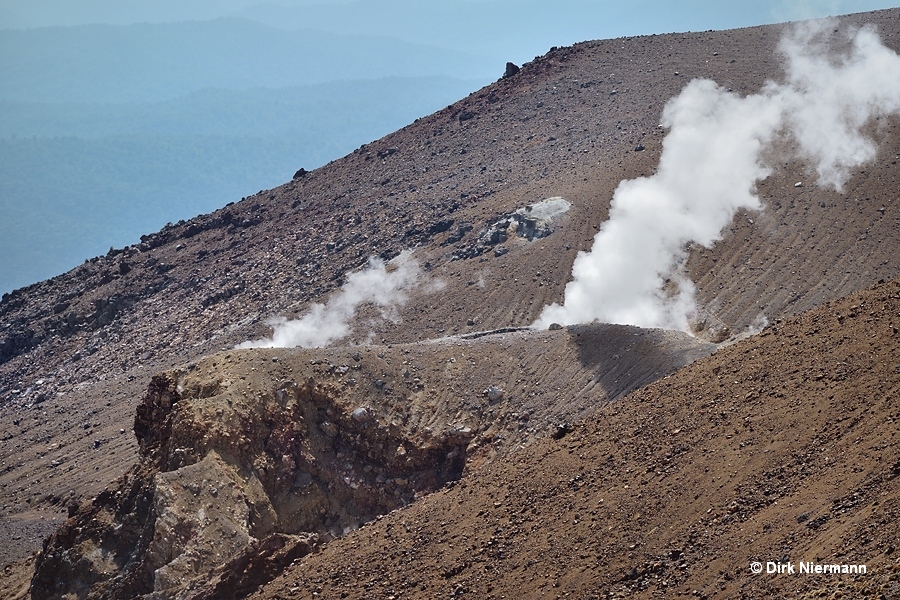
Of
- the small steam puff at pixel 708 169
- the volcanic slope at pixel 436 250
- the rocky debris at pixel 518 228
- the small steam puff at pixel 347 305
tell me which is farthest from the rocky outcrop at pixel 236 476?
the rocky debris at pixel 518 228

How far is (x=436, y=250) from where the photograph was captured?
1811 inches

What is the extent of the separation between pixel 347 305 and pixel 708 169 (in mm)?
14031

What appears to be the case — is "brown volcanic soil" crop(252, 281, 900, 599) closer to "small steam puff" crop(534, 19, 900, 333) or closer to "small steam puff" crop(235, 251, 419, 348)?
"small steam puff" crop(534, 19, 900, 333)

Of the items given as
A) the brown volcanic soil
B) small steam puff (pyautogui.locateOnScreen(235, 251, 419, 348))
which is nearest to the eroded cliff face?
the brown volcanic soil

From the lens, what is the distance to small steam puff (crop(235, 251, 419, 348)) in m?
42.1

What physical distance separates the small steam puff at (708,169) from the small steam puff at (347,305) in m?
7.98

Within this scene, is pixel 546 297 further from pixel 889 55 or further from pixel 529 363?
pixel 889 55

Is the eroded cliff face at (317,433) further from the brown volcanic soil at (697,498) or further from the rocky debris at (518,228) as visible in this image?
the rocky debris at (518,228)

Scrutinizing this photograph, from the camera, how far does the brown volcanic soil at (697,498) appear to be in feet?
46.9

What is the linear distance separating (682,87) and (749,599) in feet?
136

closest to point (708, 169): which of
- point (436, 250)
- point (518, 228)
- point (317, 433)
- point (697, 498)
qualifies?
point (518, 228)

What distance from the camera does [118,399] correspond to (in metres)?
42.2

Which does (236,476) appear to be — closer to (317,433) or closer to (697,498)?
(317,433)

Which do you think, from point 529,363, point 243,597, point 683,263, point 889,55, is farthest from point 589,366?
point 889,55
